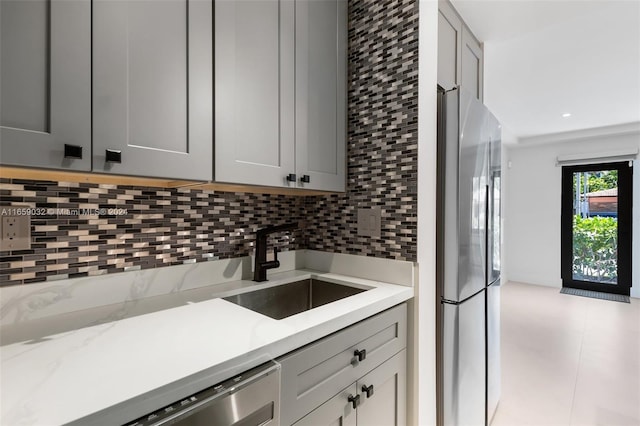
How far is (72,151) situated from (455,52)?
6.54ft

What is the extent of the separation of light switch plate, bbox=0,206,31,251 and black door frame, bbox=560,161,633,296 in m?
6.62

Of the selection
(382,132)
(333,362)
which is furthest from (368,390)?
(382,132)

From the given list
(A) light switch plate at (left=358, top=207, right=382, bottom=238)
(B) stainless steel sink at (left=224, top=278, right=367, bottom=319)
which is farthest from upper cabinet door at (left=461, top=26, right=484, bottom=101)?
(B) stainless steel sink at (left=224, top=278, right=367, bottom=319)

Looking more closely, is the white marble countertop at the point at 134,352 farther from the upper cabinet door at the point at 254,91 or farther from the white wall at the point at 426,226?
the upper cabinet door at the point at 254,91

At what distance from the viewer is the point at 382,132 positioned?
5.01 feet

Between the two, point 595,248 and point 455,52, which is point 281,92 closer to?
point 455,52

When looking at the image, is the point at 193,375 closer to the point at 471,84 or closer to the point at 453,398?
the point at 453,398

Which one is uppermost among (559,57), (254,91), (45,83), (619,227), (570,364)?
(559,57)

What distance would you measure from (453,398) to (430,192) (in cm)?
101

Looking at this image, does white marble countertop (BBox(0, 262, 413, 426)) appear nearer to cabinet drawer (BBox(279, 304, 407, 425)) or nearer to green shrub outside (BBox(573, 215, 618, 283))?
cabinet drawer (BBox(279, 304, 407, 425))

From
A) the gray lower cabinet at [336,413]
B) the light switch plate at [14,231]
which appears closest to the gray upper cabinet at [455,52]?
the gray lower cabinet at [336,413]

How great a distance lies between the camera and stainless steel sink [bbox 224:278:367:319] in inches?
55.4

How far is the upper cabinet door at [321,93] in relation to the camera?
140 centimetres

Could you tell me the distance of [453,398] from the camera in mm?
1540
